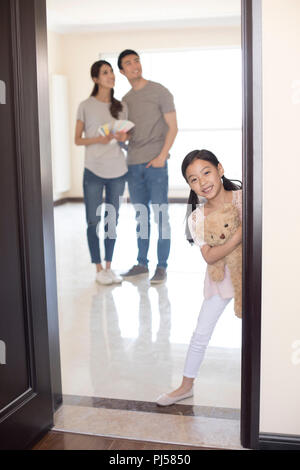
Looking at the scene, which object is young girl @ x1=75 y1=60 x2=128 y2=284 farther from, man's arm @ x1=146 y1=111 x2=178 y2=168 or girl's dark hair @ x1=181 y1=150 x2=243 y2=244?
girl's dark hair @ x1=181 y1=150 x2=243 y2=244

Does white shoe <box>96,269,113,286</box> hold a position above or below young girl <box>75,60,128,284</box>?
below

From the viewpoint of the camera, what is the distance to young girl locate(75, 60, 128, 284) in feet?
8.82

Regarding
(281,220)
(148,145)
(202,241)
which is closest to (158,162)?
(148,145)

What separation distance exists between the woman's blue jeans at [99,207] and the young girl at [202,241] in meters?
0.52

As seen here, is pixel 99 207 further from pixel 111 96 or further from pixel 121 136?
pixel 111 96

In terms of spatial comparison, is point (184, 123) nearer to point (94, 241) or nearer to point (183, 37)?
point (183, 37)

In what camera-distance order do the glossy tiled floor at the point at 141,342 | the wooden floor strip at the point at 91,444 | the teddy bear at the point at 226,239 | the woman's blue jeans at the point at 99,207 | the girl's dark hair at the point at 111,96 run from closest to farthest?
1. the wooden floor strip at the point at 91,444
2. the teddy bear at the point at 226,239
3. the glossy tiled floor at the point at 141,342
4. the girl's dark hair at the point at 111,96
5. the woman's blue jeans at the point at 99,207

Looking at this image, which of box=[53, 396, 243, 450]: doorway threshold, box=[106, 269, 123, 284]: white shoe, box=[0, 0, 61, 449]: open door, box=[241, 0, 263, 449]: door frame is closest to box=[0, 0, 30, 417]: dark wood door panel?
box=[0, 0, 61, 449]: open door

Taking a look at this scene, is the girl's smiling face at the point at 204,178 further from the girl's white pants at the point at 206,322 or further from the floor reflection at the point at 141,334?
the girl's white pants at the point at 206,322

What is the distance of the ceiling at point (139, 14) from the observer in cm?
243

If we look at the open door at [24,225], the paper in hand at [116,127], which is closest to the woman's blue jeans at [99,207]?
the paper in hand at [116,127]

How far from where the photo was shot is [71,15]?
2.62m

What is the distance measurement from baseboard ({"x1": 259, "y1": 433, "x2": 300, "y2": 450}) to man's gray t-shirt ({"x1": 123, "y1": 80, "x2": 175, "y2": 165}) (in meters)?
1.25

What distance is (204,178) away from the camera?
2.24 metres
